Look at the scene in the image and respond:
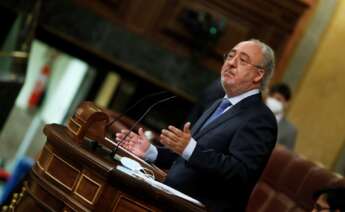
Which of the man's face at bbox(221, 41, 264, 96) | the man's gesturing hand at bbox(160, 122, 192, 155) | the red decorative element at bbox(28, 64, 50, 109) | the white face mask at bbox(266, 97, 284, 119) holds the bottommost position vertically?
the red decorative element at bbox(28, 64, 50, 109)

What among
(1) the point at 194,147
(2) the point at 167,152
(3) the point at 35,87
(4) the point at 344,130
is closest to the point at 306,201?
(2) the point at 167,152

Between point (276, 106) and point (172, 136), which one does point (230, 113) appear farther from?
point (276, 106)

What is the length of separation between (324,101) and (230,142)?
4.15 metres

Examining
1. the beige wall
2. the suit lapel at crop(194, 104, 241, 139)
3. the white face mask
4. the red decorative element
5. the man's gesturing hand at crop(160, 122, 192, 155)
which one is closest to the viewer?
the man's gesturing hand at crop(160, 122, 192, 155)

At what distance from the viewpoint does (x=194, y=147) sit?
9.16ft

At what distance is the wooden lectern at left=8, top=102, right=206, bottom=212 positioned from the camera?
261 cm

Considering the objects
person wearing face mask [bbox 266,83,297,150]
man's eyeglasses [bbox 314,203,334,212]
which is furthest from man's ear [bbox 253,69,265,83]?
person wearing face mask [bbox 266,83,297,150]

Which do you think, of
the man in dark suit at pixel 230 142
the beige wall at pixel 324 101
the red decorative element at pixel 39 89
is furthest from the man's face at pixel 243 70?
the red decorative element at pixel 39 89

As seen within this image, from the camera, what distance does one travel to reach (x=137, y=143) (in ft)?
10.4

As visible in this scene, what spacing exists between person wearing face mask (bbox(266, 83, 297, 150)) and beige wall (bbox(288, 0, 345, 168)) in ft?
4.09

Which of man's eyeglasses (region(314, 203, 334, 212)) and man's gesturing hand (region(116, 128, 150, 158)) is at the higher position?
man's eyeglasses (region(314, 203, 334, 212))

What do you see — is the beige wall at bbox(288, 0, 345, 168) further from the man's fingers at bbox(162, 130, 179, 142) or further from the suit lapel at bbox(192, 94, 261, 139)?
the man's fingers at bbox(162, 130, 179, 142)

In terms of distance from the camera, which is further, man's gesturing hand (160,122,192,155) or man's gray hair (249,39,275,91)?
man's gray hair (249,39,275,91)

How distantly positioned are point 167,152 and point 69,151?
2.18ft
